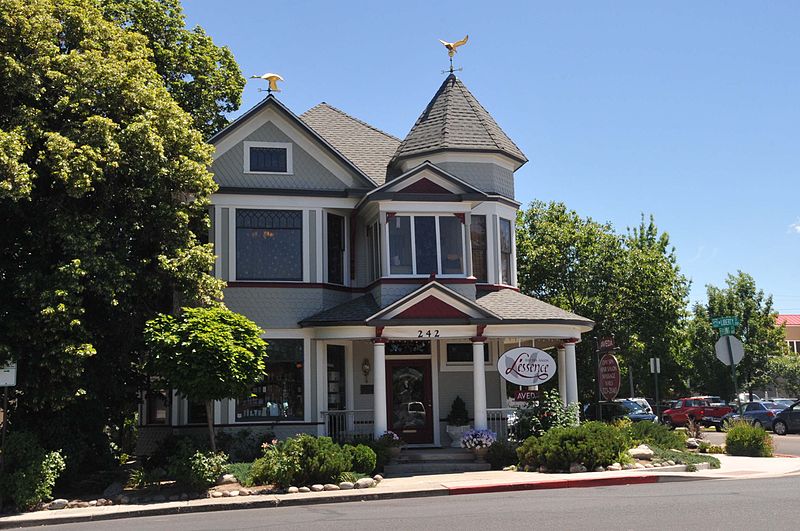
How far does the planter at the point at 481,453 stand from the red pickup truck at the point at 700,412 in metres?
20.1

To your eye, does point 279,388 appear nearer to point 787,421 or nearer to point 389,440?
point 389,440

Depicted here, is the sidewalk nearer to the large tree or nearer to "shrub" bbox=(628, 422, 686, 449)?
"shrub" bbox=(628, 422, 686, 449)

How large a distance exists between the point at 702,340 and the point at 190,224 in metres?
38.2

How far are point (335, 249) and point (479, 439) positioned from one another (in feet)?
20.8

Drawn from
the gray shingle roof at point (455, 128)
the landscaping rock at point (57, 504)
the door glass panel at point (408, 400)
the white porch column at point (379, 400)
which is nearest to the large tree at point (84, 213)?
the landscaping rock at point (57, 504)

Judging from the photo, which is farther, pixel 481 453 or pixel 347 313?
pixel 347 313

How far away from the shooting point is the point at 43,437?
1634 cm

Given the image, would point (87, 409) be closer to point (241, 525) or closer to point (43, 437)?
point (43, 437)

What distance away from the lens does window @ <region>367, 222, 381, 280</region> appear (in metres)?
20.9

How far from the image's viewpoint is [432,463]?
18672 mm

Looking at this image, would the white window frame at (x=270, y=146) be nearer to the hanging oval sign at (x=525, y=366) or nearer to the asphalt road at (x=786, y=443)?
the hanging oval sign at (x=525, y=366)

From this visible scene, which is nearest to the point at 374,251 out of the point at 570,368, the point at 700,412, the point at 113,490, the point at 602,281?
the point at 570,368

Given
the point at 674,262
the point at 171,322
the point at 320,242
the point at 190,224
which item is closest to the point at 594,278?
the point at 674,262

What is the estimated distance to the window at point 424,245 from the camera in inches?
809
